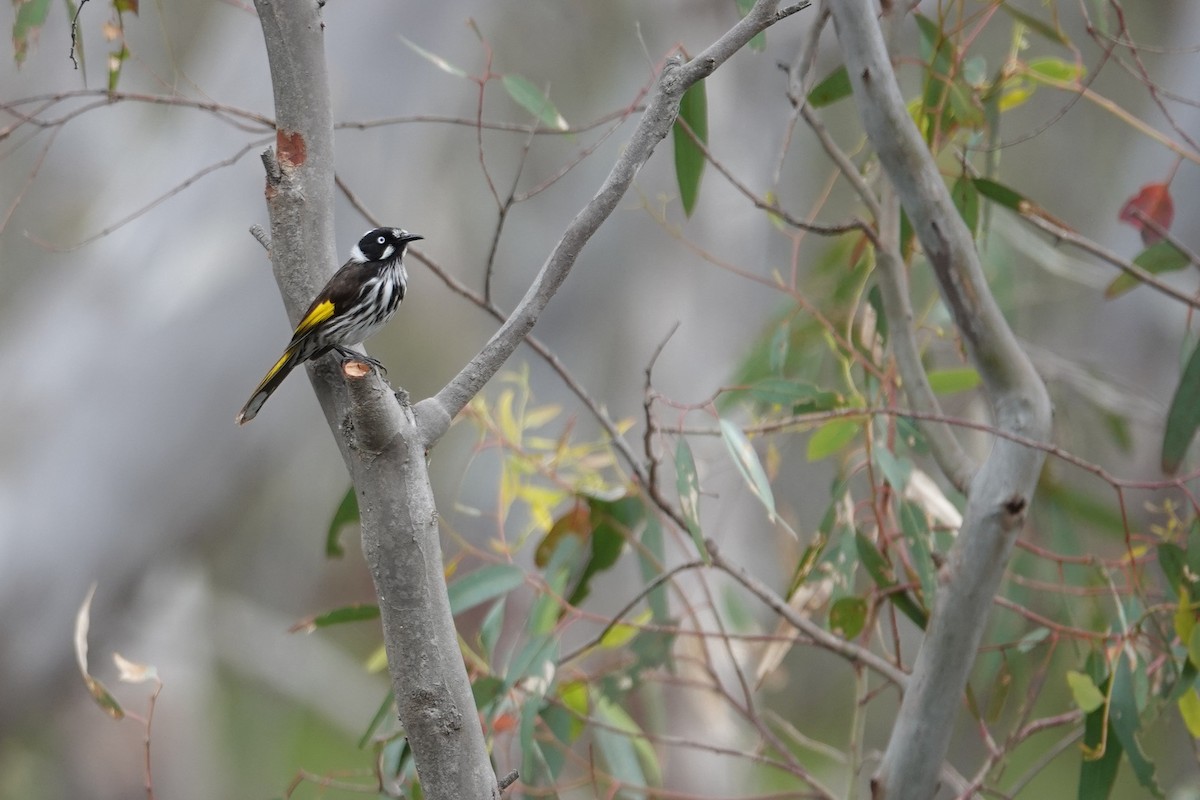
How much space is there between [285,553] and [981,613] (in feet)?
9.08

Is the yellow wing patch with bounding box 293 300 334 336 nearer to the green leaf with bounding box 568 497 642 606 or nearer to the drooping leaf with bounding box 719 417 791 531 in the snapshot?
the drooping leaf with bounding box 719 417 791 531

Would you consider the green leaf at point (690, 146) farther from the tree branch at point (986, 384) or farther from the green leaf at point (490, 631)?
the green leaf at point (490, 631)

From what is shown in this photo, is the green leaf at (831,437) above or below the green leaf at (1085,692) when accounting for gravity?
above

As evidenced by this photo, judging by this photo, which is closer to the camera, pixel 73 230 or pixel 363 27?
pixel 363 27

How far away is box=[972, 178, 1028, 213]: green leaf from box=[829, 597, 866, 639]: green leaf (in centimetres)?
43

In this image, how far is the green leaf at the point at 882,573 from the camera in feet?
3.78

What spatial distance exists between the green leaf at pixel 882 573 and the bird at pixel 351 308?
0.53 metres

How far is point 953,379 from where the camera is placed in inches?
51.6

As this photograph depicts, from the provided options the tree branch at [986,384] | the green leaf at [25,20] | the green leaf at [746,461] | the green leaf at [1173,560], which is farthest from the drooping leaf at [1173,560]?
the green leaf at [25,20]

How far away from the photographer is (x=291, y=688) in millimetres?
3055

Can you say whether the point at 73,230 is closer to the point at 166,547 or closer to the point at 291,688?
the point at 166,547

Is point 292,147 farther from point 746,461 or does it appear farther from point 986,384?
point 986,384

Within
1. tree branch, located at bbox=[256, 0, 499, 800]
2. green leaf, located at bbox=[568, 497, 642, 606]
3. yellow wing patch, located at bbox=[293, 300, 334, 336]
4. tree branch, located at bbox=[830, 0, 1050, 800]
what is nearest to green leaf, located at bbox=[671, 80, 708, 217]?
tree branch, located at bbox=[830, 0, 1050, 800]

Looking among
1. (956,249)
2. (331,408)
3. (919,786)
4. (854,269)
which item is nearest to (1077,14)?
(854,269)
